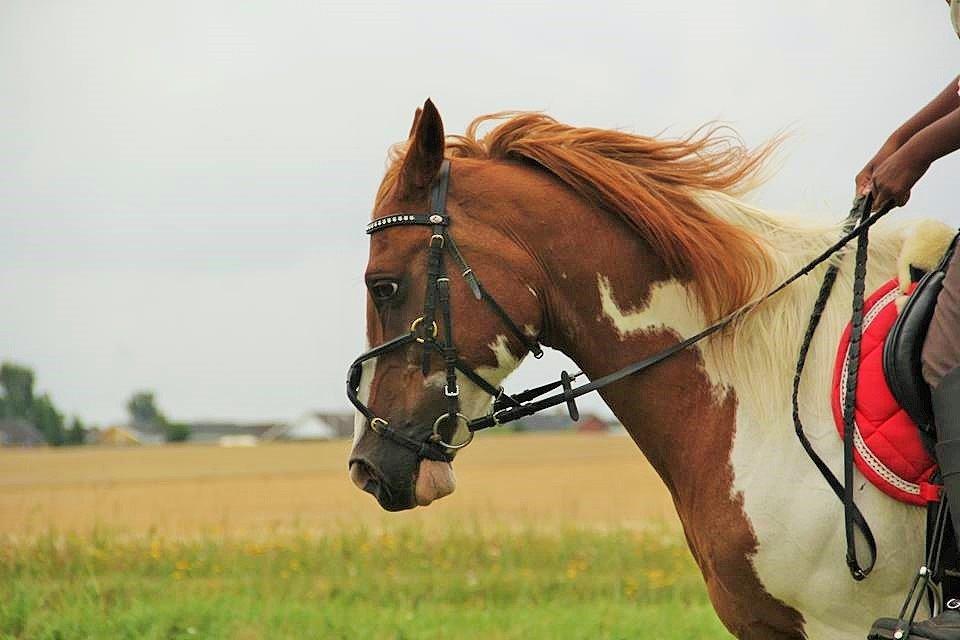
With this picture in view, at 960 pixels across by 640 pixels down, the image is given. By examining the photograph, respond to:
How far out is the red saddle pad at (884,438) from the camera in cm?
357

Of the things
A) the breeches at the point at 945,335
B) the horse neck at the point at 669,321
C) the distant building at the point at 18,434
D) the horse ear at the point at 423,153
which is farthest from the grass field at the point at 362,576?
the distant building at the point at 18,434

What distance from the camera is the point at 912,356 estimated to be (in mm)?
3529

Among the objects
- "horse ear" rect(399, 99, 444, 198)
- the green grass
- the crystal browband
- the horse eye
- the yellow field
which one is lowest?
the green grass

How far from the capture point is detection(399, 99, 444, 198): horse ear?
13.1ft

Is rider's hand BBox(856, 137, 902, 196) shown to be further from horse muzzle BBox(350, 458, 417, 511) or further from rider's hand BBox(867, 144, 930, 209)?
horse muzzle BBox(350, 458, 417, 511)

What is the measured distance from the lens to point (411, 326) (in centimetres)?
395

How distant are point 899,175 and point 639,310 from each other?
0.97m

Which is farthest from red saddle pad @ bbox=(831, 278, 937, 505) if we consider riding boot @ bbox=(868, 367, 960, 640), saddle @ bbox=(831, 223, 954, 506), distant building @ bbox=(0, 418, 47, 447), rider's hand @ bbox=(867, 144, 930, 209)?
distant building @ bbox=(0, 418, 47, 447)

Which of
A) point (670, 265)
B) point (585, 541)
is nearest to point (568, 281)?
point (670, 265)

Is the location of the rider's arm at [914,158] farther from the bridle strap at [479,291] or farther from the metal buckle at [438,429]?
the metal buckle at [438,429]

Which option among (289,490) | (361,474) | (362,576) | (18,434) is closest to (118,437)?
(18,434)

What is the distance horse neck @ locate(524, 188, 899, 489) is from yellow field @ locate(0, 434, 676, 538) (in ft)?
29.9

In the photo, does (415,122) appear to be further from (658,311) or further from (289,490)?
(289,490)

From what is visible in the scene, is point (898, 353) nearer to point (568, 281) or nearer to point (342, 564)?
point (568, 281)
